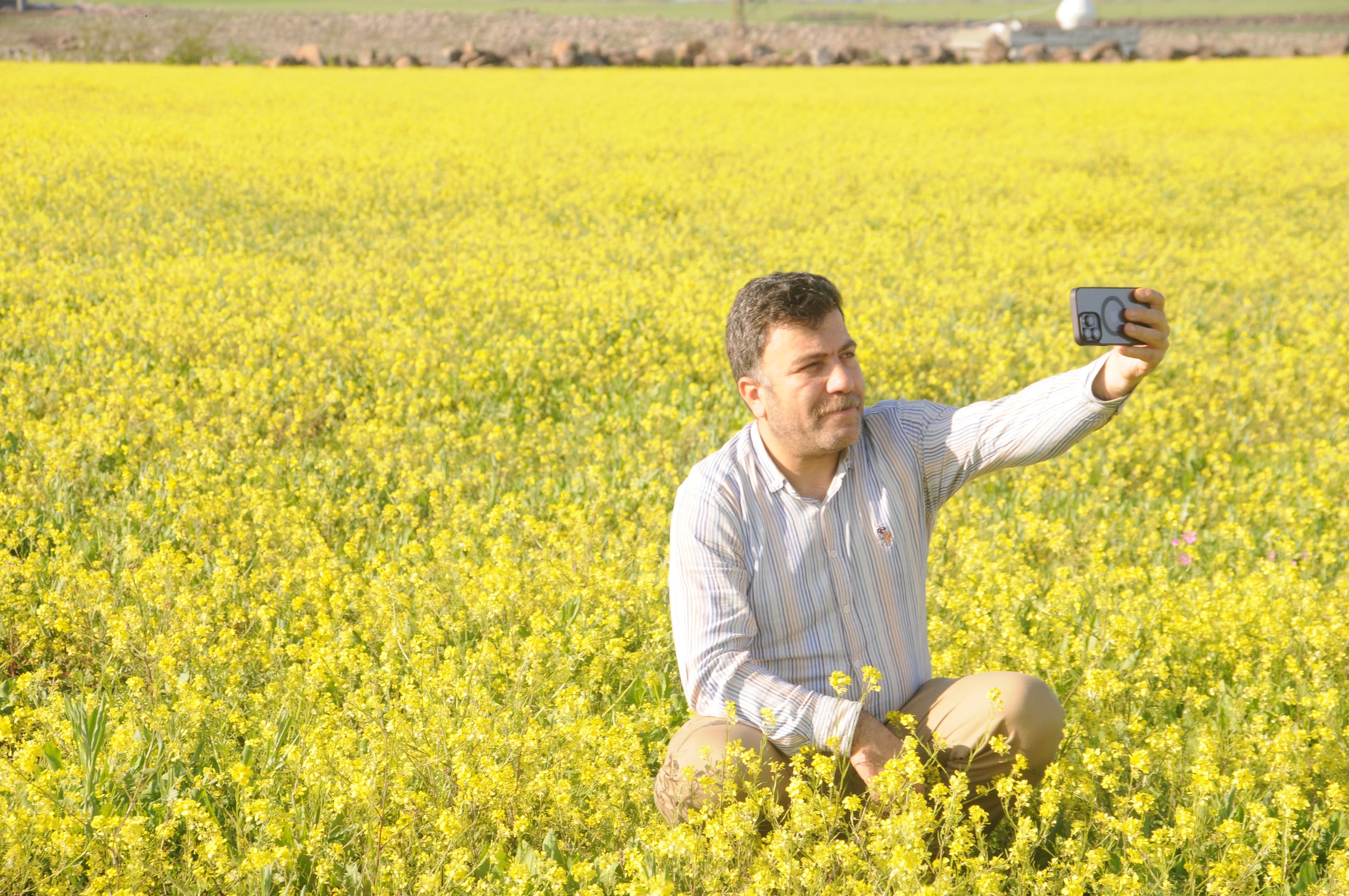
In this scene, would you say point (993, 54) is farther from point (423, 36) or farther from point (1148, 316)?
point (1148, 316)

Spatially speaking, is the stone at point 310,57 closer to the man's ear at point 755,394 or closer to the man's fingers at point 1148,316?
the man's ear at point 755,394

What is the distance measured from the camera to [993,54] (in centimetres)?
4303

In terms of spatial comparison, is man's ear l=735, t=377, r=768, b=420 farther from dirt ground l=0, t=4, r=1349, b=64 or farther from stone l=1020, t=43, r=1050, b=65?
stone l=1020, t=43, r=1050, b=65

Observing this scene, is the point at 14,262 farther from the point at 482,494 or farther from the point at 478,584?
the point at 478,584

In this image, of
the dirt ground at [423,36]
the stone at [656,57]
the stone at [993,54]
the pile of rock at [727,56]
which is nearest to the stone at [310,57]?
the pile of rock at [727,56]

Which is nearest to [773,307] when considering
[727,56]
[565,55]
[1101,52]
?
[565,55]

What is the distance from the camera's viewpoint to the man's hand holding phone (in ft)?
8.70

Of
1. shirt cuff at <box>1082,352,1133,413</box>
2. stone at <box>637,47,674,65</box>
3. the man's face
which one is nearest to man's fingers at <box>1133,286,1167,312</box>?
shirt cuff at <box>1082,352,1133,413</box>

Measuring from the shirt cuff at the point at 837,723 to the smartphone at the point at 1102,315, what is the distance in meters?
1.02

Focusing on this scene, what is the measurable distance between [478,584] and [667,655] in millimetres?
719

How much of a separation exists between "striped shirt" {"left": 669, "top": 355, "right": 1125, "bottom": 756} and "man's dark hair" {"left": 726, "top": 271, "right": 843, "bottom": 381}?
0.75 feet

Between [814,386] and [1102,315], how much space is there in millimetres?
701


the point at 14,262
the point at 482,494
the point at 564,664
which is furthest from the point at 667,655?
the point at 14,262

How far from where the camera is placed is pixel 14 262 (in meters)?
9.25
